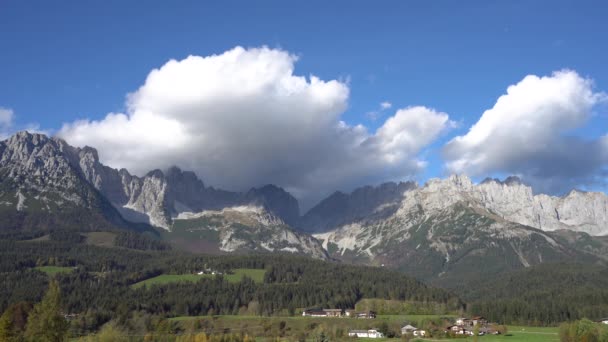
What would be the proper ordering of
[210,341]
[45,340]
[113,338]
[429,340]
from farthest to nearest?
[429,340] → [210,341] → [113,338] → [45,340]

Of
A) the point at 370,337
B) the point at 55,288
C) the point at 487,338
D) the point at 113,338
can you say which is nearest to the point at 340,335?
the point at 370,337

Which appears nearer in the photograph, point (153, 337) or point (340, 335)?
point (153, 337)

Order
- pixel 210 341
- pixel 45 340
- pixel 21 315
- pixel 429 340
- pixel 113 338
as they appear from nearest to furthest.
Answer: pixel 45 340 < pixel 113 338 < pixel 210 341 < pixel 429 340 < pixel 21 315

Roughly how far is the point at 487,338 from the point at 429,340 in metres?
20.0

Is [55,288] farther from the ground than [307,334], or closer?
farther from the ground

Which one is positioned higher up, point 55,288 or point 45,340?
point 55,288

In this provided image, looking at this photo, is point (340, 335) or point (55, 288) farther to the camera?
point (340, 335)

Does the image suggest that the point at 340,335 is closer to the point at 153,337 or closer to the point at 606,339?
the point at 153,337

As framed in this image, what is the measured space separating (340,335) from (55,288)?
103822 mm

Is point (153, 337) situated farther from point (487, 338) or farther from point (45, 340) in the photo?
point (487, 338)

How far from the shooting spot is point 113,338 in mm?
150125

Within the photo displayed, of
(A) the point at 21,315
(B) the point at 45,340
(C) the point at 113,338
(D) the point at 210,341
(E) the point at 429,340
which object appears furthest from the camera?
(A) the point at 21,315

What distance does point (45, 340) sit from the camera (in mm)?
117875

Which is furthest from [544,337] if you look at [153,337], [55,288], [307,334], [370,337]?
[55,288]
